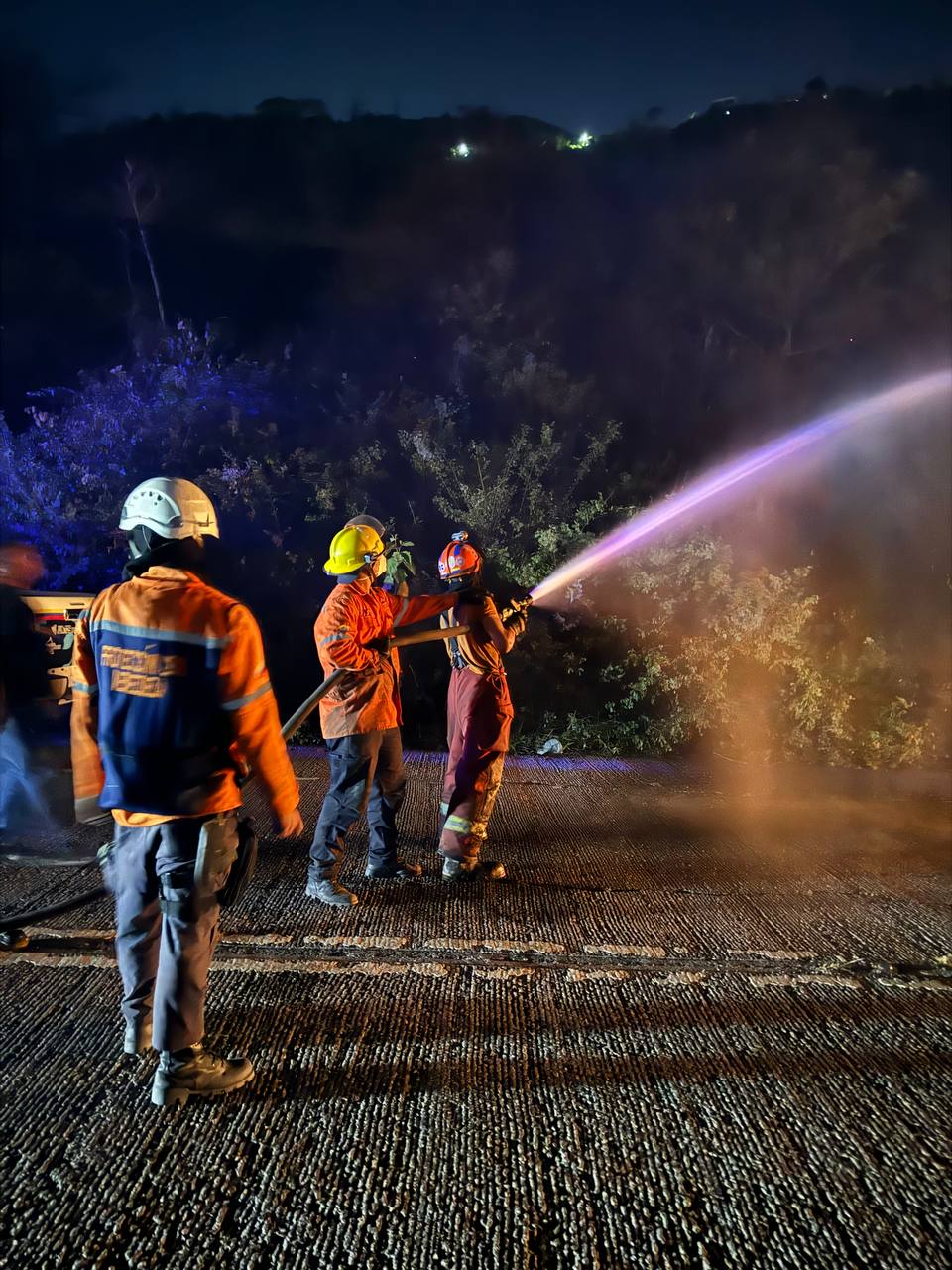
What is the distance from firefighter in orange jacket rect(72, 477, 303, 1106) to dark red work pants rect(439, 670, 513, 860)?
1.94 metres

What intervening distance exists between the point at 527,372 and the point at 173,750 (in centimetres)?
894

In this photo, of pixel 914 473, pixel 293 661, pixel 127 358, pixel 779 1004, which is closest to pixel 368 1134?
pixel 779 1004

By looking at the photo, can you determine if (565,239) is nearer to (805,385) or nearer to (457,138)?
(805,385)

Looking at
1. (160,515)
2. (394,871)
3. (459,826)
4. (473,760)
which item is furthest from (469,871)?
(160,515)

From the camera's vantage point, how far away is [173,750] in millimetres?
2270

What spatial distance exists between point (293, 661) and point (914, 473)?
9119 mm

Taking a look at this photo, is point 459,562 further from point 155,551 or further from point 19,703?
point 19,703

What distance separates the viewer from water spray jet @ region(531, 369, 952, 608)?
8711mm

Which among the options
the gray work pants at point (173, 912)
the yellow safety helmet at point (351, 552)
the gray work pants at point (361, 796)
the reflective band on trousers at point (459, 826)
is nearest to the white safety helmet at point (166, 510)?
the gray work pants at point (173, 912)

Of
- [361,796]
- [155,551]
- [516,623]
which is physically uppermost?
[155,551]

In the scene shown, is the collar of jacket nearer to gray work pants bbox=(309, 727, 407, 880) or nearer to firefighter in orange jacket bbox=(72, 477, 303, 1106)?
firefighter in orange jacket bbox=(72, 477, 303, 1106)

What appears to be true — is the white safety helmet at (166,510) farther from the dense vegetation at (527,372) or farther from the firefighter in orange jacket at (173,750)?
the dense vegetation at (527,372)

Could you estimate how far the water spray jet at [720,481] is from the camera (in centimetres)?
871

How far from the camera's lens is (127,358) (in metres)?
17.1
